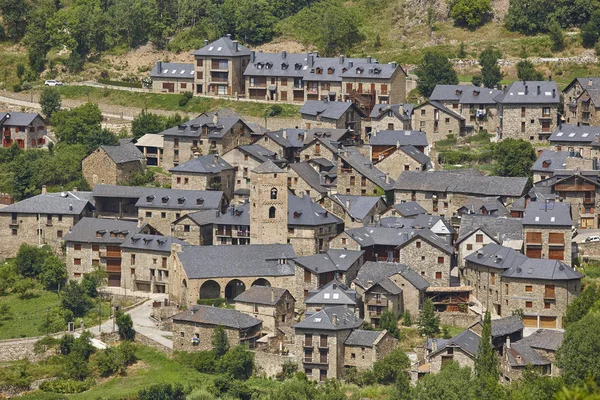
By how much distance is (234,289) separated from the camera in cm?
8731

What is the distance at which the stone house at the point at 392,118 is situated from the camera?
102 m

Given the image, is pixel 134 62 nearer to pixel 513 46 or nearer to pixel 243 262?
pixel 513 46

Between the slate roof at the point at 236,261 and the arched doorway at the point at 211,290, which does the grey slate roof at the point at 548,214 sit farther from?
the arched doorway at the point at 211,290

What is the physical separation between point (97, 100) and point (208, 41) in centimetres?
1110

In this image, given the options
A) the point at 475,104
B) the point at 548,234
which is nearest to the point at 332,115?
the point at 475,104

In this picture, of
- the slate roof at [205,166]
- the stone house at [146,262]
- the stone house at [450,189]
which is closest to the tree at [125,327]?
the stone house at [146,262]

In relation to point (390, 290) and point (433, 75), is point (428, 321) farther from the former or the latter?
point (433, 75)

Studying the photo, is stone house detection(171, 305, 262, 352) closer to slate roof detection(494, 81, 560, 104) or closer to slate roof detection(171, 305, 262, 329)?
slate roof detection(171, 305, 262, 329)

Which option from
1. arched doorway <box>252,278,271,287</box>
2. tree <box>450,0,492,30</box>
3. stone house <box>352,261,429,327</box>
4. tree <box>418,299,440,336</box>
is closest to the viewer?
tree <box>418,299,440,336</box>

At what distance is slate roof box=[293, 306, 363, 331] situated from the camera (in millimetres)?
79188

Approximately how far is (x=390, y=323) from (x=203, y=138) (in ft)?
82.6

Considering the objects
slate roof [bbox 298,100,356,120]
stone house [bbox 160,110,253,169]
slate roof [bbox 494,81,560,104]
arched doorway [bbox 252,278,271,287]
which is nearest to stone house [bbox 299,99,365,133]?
slate roof [bbox 298,100,356,120]

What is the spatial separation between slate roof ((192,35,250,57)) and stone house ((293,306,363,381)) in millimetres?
38062

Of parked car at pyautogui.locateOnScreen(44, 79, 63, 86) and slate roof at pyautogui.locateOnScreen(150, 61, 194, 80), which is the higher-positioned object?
slate roof at pyautogui.locateOnScreen(150, 61, 194, 80)
